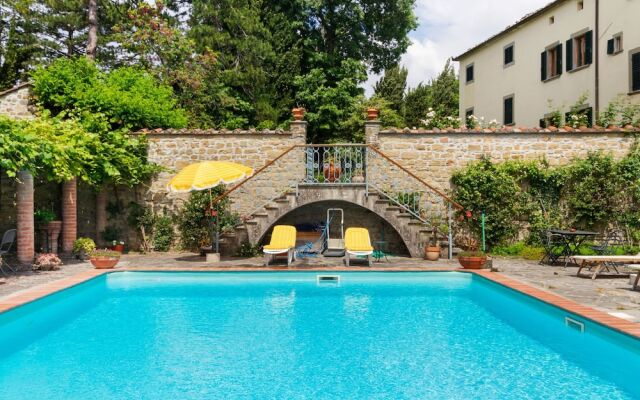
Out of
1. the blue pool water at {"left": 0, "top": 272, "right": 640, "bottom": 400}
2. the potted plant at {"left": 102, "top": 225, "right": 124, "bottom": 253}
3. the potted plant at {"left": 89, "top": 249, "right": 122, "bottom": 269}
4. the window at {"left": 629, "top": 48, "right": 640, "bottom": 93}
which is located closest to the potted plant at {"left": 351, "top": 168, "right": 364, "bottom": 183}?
the blue pool water at {"left": 0, "top": 272, "right": 640, "bottom": 400}

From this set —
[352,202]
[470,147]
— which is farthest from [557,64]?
[352,202]

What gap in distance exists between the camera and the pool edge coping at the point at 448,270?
5934mm

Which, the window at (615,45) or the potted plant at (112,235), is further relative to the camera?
the window at (615,45)

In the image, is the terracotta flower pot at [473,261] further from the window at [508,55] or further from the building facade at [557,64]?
the window at [508,55]

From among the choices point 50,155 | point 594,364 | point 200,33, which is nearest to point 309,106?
point 200,33

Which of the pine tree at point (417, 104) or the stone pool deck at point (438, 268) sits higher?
the pine tree at point (417, 104)

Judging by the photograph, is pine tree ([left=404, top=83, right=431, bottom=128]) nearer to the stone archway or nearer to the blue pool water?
the stone archway

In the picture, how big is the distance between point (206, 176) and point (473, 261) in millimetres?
6042

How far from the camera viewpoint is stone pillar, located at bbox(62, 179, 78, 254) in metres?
12.7

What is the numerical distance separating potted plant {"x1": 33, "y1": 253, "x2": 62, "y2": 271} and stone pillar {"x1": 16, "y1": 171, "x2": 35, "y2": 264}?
1.78 feet

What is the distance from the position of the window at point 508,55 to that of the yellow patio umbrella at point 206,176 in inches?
643

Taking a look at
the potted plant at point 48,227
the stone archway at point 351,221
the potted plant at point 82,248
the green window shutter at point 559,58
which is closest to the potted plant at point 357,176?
the stone archway at point 351,221

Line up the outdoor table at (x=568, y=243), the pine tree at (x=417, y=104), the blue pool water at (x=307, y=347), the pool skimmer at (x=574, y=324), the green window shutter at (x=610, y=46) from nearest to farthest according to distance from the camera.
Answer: the blue pool water at (x=307, y=347)
the pool skimmer at (x=574, y=324)
the outdoor table at (x=568, y=243)
the green window shutter at (x=610, y=46)
the pine tree at (x=417, y=104)

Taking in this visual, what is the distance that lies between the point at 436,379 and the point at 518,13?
21.9m
